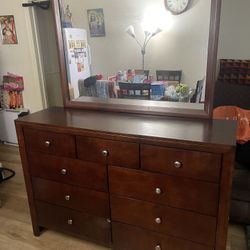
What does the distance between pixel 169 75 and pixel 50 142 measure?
2.70 feet

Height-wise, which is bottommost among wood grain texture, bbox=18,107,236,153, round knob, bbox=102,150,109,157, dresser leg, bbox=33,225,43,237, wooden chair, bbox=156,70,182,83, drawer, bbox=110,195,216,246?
dresser leg, bbox=33,225,43,237

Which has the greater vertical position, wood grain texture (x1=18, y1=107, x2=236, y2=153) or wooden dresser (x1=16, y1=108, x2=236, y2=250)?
wood grain texture (x1=18, y1=107, x2=236, y2=153)

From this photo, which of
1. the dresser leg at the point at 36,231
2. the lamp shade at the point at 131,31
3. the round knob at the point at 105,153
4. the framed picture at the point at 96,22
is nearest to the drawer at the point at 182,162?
the round knob at the point at 105,153

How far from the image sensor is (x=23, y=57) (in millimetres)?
3043

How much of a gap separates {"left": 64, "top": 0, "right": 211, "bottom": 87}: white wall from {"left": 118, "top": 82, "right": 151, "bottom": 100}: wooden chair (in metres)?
0.11

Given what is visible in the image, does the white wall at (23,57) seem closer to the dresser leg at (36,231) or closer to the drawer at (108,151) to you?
the dresser leg at (36,231)

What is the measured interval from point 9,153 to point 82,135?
214cm

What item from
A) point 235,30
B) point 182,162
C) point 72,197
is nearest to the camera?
point 182,162

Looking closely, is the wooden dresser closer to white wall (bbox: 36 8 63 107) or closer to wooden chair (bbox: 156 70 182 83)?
wooden chair (bbox: 156 70 182 83)

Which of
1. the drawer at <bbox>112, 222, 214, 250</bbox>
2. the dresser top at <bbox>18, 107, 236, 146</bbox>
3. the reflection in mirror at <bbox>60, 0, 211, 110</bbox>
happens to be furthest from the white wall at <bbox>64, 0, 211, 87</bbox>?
the drawer at <bbox>112, 222, 214, 250</bbox>

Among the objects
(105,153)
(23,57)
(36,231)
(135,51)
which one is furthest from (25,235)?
(23,57)

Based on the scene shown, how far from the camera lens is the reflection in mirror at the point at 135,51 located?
149 centimetres

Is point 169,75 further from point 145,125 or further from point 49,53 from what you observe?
point 49,53

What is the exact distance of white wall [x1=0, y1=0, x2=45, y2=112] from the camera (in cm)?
287
